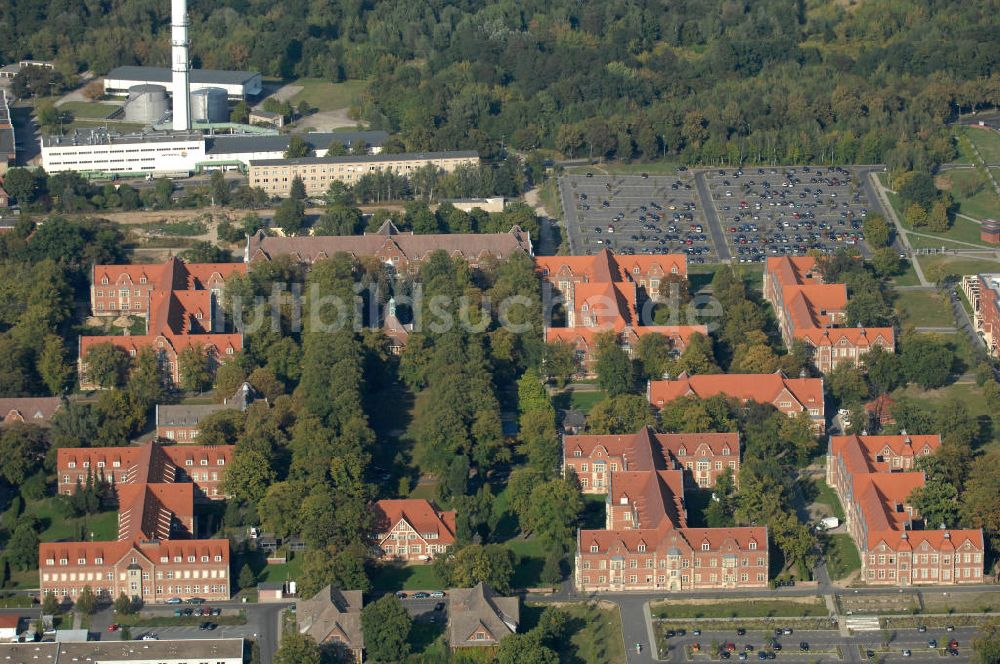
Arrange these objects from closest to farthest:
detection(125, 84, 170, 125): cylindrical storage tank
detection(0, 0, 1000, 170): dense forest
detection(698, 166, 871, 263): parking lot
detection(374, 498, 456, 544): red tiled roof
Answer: detection(374, 498, 456, 544): red tiled roof → detection(698, 166, 871, 263): parking lot → detection(0, 0, 1000, 170): dense forest → detection(125, 84, 170, 125): cylindrical storage tank

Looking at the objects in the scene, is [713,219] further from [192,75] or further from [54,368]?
[54,368]

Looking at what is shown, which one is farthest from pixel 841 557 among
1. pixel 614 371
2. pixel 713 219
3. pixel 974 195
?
pixel 974 195

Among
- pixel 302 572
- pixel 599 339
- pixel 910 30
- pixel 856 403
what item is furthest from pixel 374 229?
pixel 910 30

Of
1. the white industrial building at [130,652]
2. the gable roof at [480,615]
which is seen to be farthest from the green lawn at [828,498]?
the white industrial building at [130,652]

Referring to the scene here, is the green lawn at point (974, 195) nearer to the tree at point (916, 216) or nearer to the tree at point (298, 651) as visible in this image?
the tree at point (916, 216)

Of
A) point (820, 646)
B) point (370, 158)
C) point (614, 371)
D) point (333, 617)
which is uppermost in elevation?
→ point (333, 617)

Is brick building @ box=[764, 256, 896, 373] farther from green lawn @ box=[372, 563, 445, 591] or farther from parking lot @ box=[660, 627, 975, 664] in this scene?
green lawn @ box=[372, 563, 445, 591]

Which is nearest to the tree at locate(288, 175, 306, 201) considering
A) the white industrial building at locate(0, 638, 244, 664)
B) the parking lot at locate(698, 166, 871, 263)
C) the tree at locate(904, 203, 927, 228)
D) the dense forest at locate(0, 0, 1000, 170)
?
the dense forest at locate(0, 0, 1000, 170)
